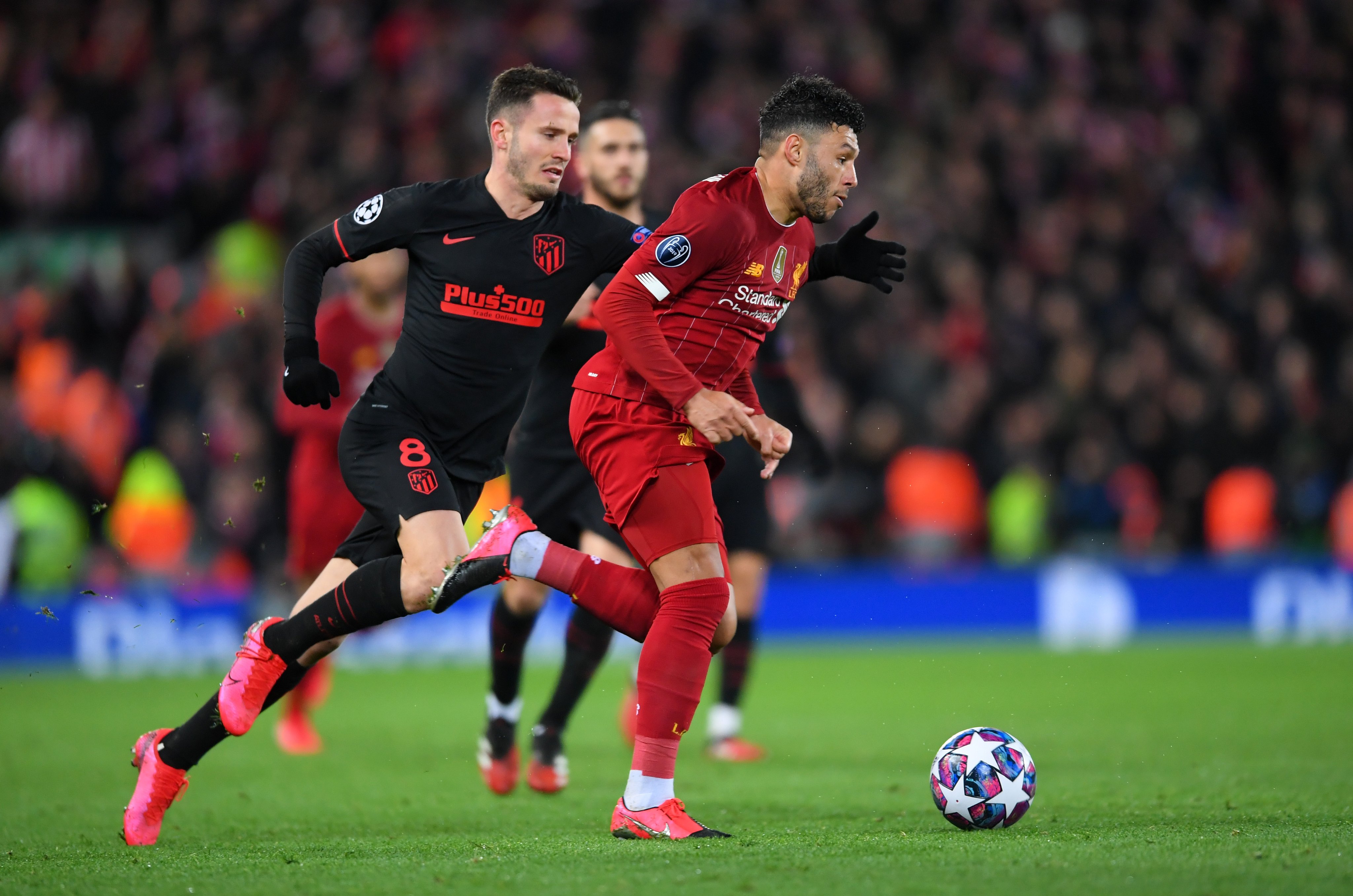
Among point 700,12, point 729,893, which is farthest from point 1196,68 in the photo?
point 729,893

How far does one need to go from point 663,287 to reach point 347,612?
4.64 feet

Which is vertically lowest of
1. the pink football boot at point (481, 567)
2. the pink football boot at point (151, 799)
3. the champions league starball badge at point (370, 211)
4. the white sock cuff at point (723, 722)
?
the pink football boot at point (151, 799)

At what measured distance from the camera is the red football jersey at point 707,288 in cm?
447

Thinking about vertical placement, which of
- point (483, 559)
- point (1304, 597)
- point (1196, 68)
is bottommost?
point (483, 559)

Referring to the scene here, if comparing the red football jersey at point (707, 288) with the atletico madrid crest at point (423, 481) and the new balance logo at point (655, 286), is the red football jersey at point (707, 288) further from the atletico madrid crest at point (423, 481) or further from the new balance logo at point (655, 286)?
the atletico madrid crest at point (423, 481)

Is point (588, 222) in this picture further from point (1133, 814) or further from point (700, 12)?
point (700, 12)

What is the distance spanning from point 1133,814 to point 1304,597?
9251mm

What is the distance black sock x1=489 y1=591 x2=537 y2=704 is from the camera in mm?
6215

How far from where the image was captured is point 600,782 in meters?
6.30

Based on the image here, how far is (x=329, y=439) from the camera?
804cm

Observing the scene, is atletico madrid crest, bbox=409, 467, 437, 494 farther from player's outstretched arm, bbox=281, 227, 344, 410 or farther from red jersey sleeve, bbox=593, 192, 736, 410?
red jersey sleeve, bbox=593, 192, 736, 410

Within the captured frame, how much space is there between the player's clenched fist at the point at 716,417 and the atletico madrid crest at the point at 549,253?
0.90 meters

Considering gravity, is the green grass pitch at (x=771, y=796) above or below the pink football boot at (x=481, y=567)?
below

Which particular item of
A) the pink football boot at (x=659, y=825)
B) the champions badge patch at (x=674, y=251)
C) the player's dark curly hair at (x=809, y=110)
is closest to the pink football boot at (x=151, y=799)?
the pink football boot at (x=659, y=825)
